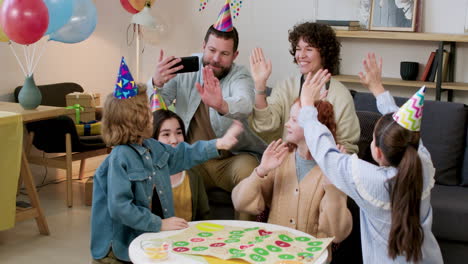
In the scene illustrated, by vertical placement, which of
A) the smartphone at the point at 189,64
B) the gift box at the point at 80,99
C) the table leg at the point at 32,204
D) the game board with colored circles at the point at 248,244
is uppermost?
the smartphone at the point at 189,64

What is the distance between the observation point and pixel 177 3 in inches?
240

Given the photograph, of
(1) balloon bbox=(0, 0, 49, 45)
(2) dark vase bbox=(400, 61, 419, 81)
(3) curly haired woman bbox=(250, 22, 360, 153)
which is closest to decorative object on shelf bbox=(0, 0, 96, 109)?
(1) balloon bbox=(0, 0, 49, 45)

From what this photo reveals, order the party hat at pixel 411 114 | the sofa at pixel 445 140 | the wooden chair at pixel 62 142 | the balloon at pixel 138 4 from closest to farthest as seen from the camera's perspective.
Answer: the party hat at pixel 411 114 < the sofa at pixel 445 140 < the wooden chair at pixel 62 142 < the balloon at pixel 138 4

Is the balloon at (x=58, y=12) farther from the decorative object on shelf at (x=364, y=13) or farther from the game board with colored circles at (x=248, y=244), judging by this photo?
the decorative object on shelf at (x=364, y=13)

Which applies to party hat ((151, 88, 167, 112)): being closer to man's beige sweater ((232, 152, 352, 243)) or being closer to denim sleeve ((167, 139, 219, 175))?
denim sleeve ((167, 139, 219, 175))

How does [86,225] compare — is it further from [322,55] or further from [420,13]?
[420,13]

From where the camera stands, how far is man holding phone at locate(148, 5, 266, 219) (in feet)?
11.1

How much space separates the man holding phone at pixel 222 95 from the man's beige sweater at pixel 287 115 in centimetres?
11

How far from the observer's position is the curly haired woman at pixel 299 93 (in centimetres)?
323

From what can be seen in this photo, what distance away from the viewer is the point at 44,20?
383 centimetres

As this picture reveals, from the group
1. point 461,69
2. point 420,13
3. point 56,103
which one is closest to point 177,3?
point 56,103

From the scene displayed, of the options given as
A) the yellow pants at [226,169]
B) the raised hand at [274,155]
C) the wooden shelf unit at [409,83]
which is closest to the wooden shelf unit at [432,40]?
the wooden shelf unit at [409,83]

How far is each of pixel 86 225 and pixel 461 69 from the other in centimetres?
301

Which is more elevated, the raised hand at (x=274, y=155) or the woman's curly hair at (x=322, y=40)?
the woman's curly hair at (x=322, y=40)
